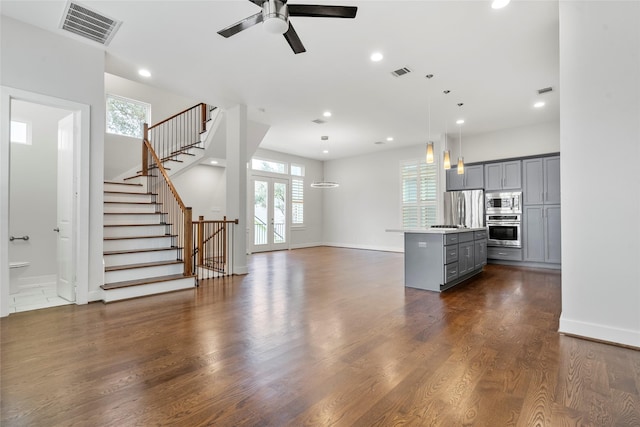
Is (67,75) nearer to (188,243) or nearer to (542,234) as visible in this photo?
(188,243)

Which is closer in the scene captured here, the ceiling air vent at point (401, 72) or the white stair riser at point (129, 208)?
the ceiling air vent at point (401, 72)

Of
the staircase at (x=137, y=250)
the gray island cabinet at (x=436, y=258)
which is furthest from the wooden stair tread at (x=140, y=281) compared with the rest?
the gray island cabinet at (x=436, y=258)

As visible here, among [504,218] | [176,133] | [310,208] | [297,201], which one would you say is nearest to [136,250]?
[176,133]

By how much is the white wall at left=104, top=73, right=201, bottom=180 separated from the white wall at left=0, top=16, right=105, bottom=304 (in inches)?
111

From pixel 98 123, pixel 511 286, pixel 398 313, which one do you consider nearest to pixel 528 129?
pixel 511 286

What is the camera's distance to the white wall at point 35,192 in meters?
4.70

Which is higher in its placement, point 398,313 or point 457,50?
point 457,50

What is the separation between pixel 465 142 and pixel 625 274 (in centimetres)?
623

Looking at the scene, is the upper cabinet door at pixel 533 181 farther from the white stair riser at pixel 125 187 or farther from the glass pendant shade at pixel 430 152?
the white stair riser at pixel 125 187

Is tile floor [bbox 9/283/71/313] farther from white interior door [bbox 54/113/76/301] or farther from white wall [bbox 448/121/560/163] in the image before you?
white wall [bbox 448/121/560/163]

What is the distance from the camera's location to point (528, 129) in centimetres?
719

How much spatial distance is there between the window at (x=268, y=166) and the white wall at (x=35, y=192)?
4.93 m

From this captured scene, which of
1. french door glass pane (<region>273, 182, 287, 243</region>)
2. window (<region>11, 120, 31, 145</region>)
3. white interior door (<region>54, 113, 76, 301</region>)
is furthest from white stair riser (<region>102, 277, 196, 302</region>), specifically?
french door glass pane (<region>273, 182, 287, 243</region>)

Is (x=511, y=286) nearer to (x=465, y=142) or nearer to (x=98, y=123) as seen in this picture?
(x=465, y=142)
